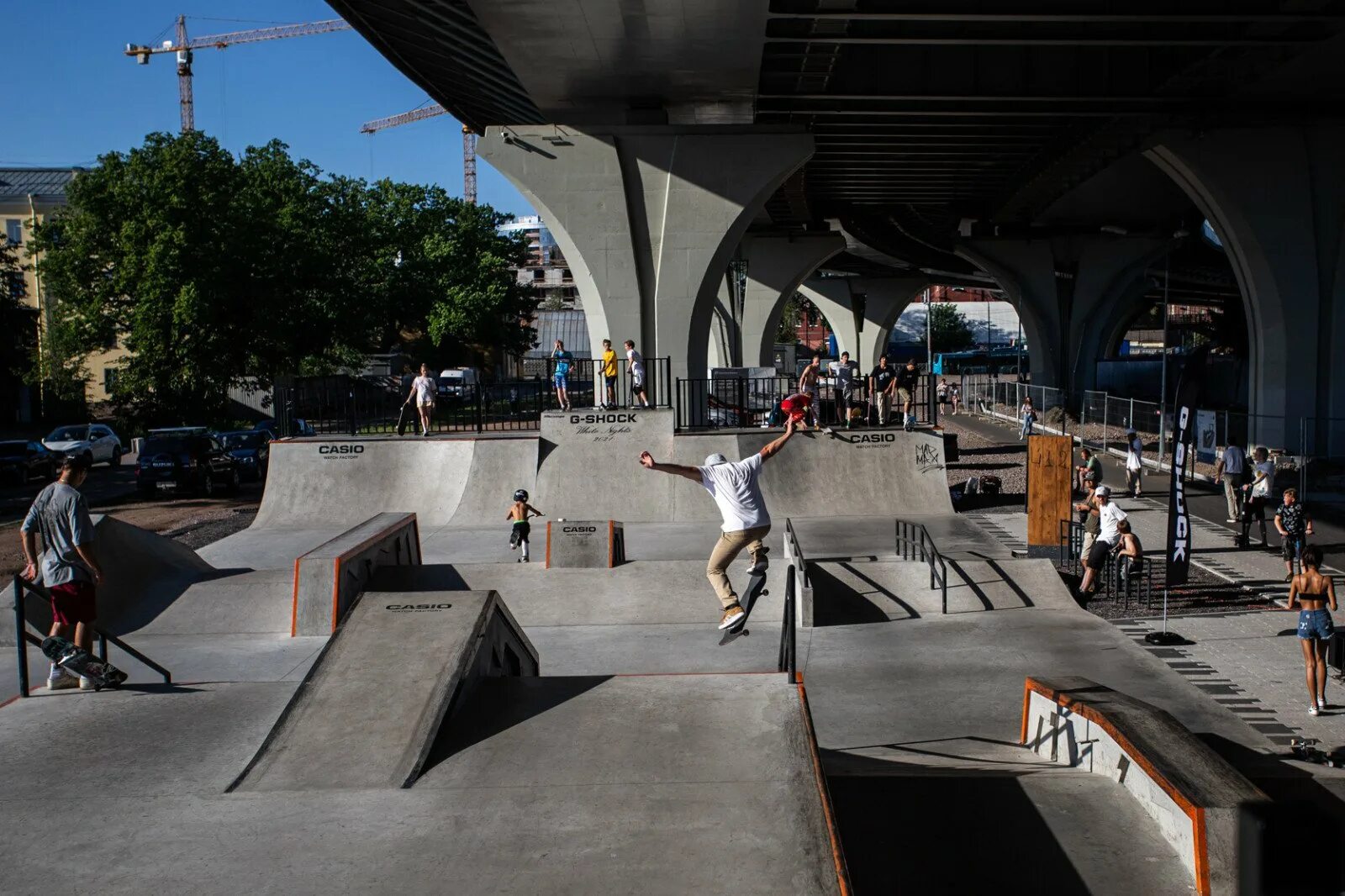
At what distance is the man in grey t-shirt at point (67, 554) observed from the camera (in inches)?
334

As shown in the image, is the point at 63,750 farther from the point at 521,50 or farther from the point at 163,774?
the point at 521,50

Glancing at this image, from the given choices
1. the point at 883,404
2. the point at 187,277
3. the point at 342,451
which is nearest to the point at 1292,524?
the point at 883,404

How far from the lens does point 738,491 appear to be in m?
9.54

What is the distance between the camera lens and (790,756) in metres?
6.39

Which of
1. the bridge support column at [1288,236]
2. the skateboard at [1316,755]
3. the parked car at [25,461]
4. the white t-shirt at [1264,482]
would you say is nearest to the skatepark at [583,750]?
the skateboard at [1316,755]

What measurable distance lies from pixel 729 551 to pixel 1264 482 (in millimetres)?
14437

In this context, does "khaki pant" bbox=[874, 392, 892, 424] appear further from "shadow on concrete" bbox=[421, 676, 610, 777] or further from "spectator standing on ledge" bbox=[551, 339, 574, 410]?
"shadow on concrete" bbox=[421, 676, 610, 777]

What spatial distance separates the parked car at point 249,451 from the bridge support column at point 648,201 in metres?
13.5

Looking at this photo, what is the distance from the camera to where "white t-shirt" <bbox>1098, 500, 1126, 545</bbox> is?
16.1 m

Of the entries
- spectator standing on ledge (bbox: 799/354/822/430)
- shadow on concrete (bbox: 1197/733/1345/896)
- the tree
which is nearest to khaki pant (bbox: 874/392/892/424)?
spectator standing on ledge (bbox: 799/354/822/430)

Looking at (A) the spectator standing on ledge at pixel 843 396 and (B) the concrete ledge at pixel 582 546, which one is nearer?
(B) the concrete ledge at pixel 582 546

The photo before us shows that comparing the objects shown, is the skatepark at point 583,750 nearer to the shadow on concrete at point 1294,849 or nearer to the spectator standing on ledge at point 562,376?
the shadow on concrete at point 1294,849

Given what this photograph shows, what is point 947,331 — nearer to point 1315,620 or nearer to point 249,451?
point 249,451

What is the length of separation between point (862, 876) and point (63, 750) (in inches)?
191
